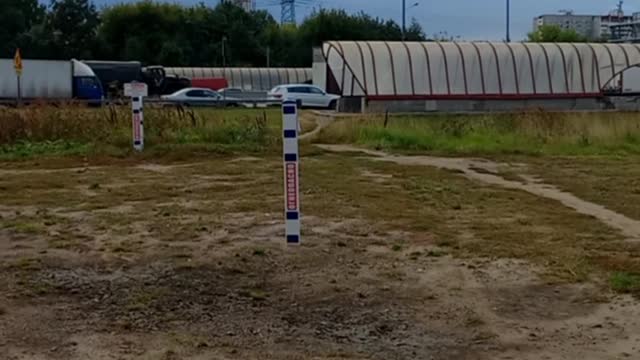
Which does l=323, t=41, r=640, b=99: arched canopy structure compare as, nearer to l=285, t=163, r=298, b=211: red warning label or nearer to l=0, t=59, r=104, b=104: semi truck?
l=0, t=59, r=104, b=104: semi truck

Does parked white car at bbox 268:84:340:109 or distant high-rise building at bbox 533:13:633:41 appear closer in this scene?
parked white car at bbox 268:84:340:109

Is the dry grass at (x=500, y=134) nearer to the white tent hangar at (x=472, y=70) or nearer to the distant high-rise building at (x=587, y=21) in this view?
the white tent hangar at (x=472, y=70)

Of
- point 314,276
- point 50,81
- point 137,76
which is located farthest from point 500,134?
point 137,76

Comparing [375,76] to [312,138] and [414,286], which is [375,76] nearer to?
[312,138]

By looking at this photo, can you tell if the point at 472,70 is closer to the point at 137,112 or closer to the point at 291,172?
the point at 137,112

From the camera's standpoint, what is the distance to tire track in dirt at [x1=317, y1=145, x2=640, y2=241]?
10.9m

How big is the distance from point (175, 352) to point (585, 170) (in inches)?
535

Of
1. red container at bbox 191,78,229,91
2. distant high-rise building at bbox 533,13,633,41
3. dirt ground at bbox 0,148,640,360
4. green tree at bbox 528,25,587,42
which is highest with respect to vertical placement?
distant high-rise building at bbox 533,13,633,41

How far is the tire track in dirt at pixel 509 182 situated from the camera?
10.9m

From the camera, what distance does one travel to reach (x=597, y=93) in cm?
Answer: 5197

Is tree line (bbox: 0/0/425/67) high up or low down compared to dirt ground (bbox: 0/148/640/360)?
up

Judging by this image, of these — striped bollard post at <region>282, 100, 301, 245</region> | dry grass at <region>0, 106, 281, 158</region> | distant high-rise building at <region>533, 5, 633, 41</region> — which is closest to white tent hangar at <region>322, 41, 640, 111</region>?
dry grass at <region>0, 106, 281, 158</region>

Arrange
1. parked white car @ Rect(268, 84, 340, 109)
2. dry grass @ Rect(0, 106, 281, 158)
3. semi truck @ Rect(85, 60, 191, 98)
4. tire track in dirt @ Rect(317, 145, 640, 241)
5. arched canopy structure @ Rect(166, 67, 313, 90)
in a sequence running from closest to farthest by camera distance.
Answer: tire track in dirt @ Rect(317, 145, 640, 241) → dry grass @ Rect(0, 106, 281, 158) → parked white car @ Rect(268, 84, 340, 109) → semi truck @ Rect(85, 60, 191, 98) → arched canopy structure @ Rect(166, 67, 313, 90)

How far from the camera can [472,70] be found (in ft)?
162
